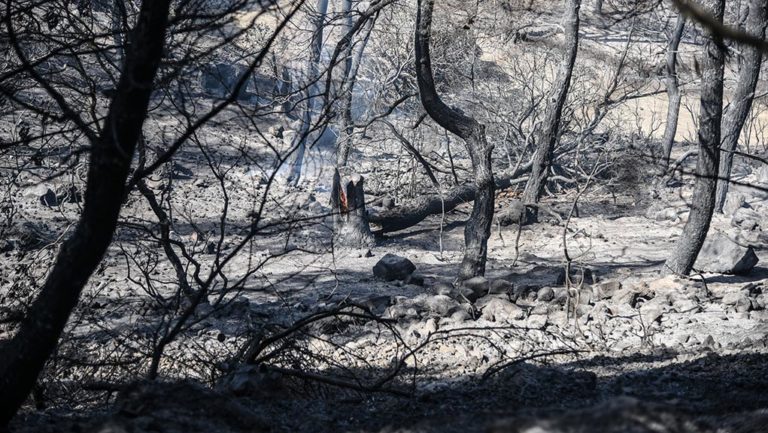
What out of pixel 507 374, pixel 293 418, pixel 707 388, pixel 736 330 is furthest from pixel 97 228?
pixel 736 330

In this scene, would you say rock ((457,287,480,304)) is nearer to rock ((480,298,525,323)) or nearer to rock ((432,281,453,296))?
rock ((432,281,453,296))

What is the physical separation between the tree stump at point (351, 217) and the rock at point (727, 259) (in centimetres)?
512

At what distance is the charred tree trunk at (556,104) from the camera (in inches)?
522

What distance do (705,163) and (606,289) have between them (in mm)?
1784

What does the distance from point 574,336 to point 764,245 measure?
6.34 meters

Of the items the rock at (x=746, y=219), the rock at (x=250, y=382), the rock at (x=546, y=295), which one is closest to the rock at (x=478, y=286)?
the rock at (x=546, y=295)

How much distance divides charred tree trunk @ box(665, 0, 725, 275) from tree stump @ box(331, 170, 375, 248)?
16.6ft

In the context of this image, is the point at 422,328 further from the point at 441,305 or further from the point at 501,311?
the point at 501,311

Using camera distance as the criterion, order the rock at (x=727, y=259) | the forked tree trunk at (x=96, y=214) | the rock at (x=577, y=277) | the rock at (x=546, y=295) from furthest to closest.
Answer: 1. the rock at (x=727, y=259)
2. the rock at (x=577, y=277)
3. the rock at (x=546, y=295)
4. the forked tree trunk at (x=96, y=214)

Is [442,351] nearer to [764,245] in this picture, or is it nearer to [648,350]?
[648,350]

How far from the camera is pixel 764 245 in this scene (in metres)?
12.8

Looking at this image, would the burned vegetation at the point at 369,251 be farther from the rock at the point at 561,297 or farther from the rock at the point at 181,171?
the rock at the point at 181,171

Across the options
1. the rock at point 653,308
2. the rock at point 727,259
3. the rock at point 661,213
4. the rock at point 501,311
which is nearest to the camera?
the rock at point 653,308

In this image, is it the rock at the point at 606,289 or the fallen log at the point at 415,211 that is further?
the fallen log at the point at 415,211
